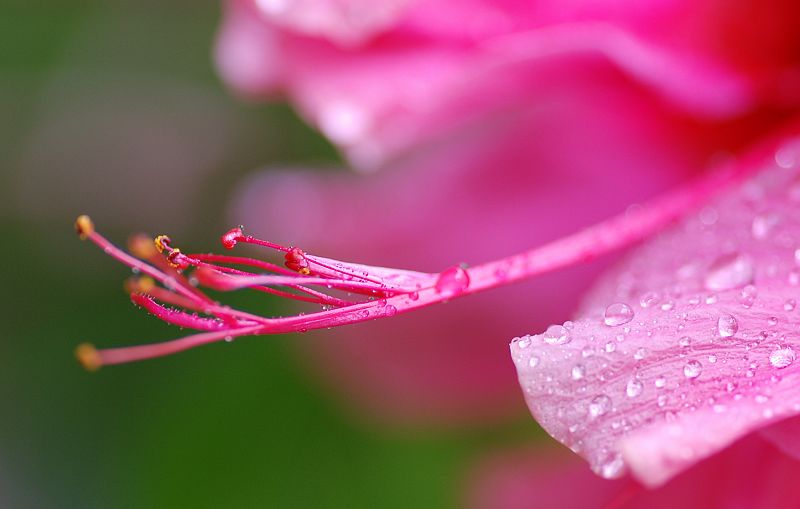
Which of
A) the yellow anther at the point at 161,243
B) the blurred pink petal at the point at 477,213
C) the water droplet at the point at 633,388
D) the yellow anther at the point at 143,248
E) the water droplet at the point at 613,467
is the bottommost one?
the water droplet at the point at 613,467

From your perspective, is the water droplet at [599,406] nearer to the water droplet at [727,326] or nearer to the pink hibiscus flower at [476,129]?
the water droplet at [727,326]

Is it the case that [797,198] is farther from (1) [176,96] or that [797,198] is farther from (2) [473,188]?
(1) [176,96]

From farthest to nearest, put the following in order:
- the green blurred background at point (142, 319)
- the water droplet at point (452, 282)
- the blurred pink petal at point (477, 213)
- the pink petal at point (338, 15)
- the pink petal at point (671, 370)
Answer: the green blurred background at point (142, 319) < the blurred pink petal at point (477, 213) < the pink petal at point (338, 15) < the water droplet at point (452, 282) < the pink petal at point (671, 370)

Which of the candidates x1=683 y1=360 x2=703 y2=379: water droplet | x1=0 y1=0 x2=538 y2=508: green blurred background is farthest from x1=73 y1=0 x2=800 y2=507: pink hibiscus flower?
x1=0 y1=0 x2=538 y2=508: green blurred background

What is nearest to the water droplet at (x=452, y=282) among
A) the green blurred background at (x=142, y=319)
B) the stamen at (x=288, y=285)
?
the stamen at (x=288, y=285)

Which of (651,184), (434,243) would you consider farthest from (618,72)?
(434,243)

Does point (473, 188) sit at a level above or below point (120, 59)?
below
